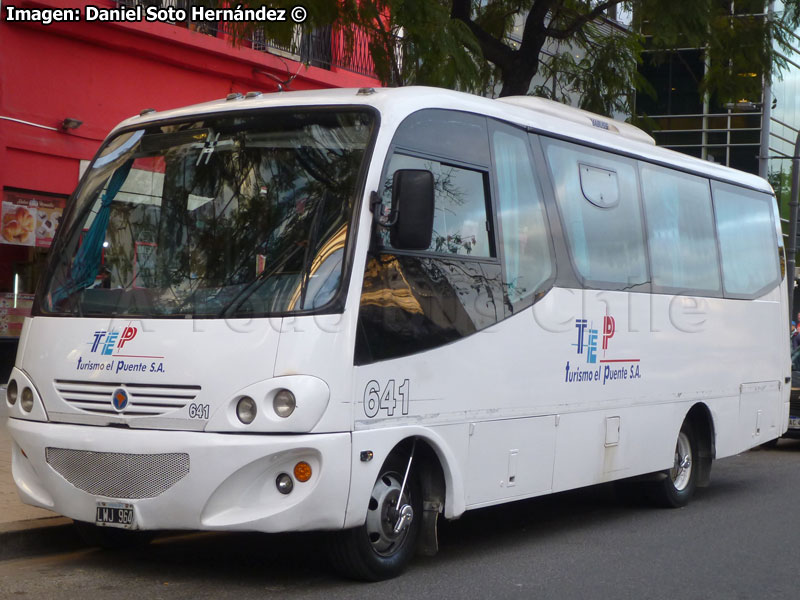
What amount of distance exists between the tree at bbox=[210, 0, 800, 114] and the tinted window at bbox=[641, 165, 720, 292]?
2515 millimetres

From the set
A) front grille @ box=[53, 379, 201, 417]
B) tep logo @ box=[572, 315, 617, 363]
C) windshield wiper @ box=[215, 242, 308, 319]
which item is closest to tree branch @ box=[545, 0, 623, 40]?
tep logo @ box=[572, 315, 617, 363]

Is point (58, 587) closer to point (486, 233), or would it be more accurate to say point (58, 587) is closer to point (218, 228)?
point (218, 228)

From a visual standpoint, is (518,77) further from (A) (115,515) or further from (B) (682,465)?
(A) (115,515)

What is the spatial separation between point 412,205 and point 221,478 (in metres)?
1.88

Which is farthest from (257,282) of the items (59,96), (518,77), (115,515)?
(59,96)

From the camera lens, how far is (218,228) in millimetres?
7266

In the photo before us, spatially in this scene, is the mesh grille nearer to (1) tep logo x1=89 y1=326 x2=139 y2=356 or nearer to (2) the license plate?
(2) the license plate

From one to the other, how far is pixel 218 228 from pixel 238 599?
7.09 feet

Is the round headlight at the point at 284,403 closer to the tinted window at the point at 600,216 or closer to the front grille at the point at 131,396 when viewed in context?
the front grille at the point at 131,396

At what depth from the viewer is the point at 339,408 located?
22.0ft

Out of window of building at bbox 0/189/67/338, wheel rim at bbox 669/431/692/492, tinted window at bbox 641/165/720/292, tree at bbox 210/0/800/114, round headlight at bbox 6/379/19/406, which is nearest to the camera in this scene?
round headlight at bbox 6/379/19/406

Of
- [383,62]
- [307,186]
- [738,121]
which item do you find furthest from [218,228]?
[738,121]

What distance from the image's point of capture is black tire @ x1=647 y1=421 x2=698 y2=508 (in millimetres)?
10906

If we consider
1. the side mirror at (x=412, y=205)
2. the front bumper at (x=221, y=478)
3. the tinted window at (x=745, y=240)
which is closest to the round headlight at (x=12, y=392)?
the front bumper at (x=221, y=478)
